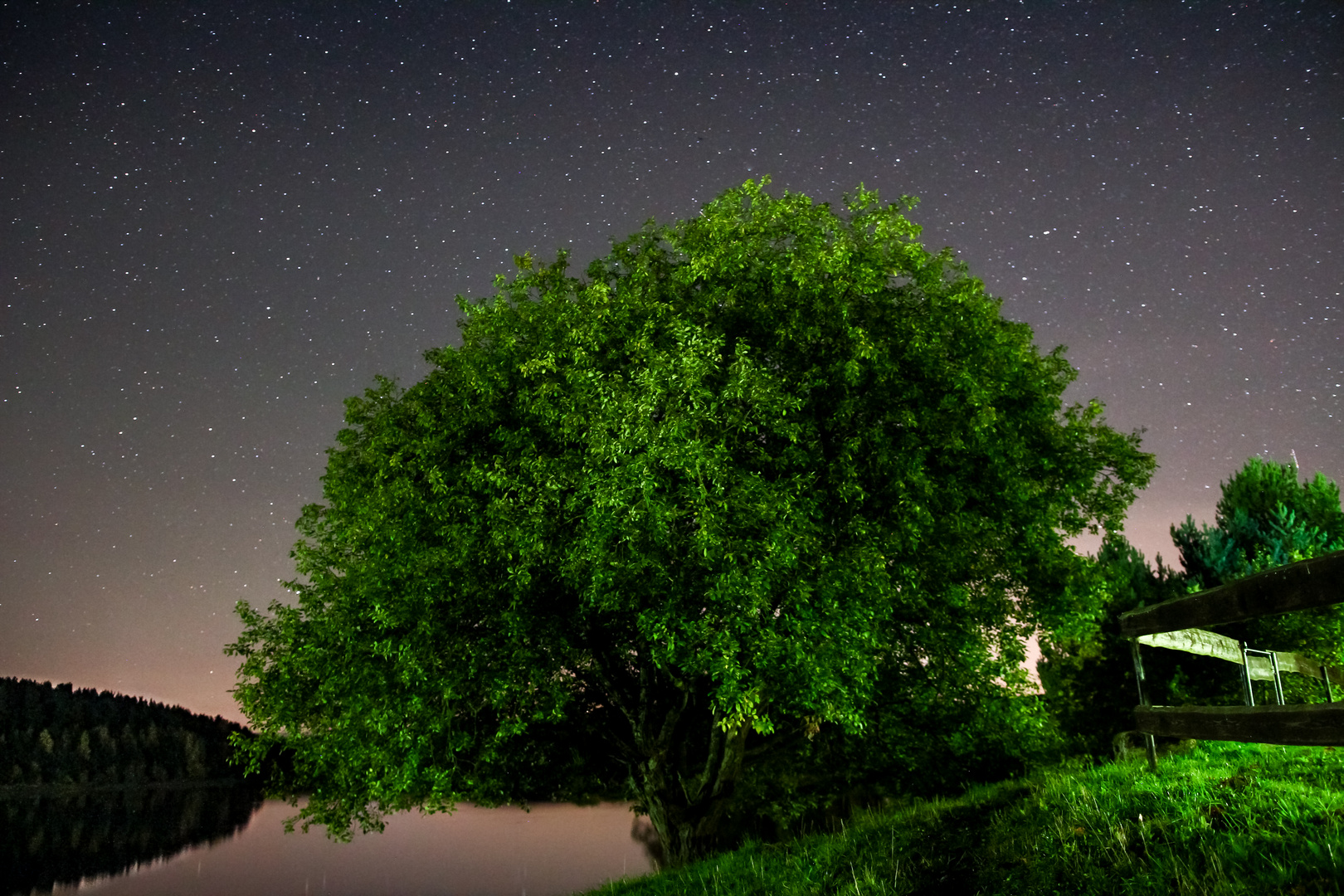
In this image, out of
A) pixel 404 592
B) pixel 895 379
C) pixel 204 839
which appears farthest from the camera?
pixel 204 839

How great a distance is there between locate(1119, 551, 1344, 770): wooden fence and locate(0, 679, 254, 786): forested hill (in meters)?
180

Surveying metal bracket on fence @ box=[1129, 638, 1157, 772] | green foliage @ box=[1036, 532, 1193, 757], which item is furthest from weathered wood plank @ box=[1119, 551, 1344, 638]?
green foliage @ box=[1036, 532, 1193, 757]

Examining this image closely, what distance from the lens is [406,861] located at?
83.8 metres

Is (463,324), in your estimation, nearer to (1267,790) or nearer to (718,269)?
(718,269)

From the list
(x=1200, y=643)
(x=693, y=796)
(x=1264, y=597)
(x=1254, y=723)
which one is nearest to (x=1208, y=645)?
(x=1200, y=643)

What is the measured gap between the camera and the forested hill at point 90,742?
162m

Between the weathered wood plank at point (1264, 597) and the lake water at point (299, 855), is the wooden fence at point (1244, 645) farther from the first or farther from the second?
the lake water at point (299, 855)

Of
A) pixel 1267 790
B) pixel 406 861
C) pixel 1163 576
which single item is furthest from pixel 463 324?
pixel 406 861

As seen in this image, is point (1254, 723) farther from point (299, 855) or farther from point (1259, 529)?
point (299, 855)

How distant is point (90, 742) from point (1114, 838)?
213701mm

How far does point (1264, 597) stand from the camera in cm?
581

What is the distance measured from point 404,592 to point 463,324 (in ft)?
21.6

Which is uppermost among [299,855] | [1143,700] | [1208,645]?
[1208,645]

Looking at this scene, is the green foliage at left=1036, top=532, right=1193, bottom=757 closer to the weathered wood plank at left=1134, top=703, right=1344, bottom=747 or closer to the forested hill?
the weathered wood plank at left=1134, top=703, right=1344, bottom=747
